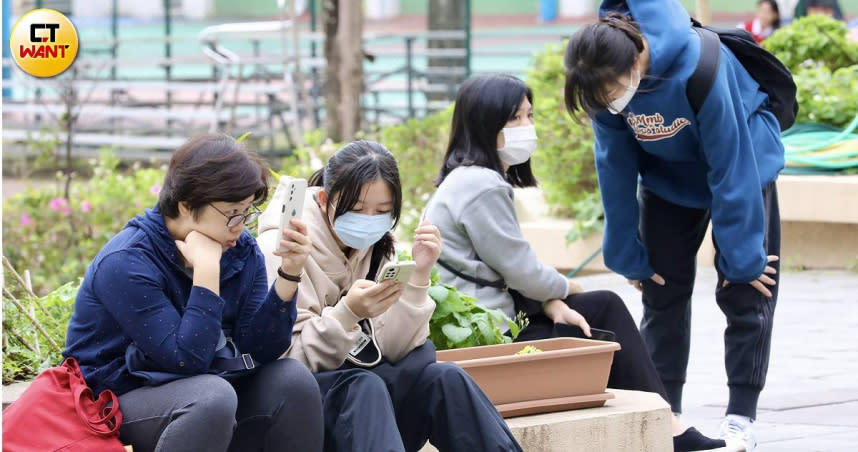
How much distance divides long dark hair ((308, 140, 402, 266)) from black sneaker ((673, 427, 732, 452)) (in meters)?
1.20

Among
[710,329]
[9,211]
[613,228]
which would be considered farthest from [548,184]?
[613,228]

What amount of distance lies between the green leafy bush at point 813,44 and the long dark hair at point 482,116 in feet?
16.6

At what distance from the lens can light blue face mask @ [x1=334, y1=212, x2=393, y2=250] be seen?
336 cm

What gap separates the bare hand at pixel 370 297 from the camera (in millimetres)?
3223

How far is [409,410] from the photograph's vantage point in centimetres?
336

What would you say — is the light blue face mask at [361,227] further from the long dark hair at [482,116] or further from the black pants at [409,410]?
the long dark hair at [482,116]

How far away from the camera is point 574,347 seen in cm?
378

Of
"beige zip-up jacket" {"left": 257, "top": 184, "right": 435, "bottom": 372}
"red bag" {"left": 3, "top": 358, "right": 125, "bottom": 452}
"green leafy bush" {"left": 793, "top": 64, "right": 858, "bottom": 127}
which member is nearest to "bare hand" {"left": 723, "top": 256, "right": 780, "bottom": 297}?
"beige zip-up jacket" {"left": 257, "top": 184, "right": 435, "bottom": 372}

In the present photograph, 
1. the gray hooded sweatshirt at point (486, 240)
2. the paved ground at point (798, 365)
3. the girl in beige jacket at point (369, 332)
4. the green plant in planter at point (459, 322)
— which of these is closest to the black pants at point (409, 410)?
the girl in beige jacket at point (369, 332)

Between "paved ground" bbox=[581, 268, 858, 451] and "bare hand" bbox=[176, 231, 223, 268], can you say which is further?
"paved ground" bbox=[581, 268, 858, 451]

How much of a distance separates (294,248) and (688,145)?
1516 millimetres

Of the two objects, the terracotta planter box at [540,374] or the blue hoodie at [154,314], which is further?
the terracotta planter box at [540,374]

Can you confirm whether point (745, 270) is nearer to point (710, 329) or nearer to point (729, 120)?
point (729, 120)

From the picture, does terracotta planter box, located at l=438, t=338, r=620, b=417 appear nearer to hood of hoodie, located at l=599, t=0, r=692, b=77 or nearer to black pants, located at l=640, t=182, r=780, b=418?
black pants, located at l=640, t=182, r=780, b=418
